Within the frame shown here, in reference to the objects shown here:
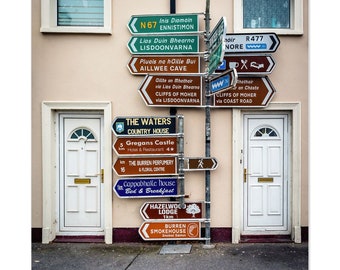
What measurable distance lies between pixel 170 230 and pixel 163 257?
560 millimetres

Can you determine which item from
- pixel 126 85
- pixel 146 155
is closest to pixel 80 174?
pixel 146 155

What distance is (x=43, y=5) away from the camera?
20.3ft

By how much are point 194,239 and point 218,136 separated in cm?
182

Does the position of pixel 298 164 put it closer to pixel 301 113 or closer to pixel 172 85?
pixel 301 113

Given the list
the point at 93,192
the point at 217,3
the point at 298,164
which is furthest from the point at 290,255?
the point at 217,3

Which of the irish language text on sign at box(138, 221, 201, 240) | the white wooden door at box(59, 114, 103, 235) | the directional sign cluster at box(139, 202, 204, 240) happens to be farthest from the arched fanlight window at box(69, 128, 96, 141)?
the irish language text on sign at box(138, 221, 201, 240)

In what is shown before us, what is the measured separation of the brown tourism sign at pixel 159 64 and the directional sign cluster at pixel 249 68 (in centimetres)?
62

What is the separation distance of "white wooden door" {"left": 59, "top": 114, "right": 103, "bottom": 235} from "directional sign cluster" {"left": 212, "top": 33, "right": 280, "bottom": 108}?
229cm

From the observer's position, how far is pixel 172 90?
6137 mm

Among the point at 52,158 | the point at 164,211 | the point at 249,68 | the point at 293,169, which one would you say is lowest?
the point at 164,211

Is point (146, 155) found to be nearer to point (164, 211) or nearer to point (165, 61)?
point (164, 211)

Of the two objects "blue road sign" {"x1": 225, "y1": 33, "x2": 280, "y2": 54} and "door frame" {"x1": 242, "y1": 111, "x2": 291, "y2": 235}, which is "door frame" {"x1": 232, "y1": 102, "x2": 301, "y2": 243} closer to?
"door frame" {"x1": 242, "y1": 111, "x2": 291, "y2": 235}

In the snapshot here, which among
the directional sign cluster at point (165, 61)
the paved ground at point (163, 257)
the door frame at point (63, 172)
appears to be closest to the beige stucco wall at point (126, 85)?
the directional sign cluster at point (165, 61)

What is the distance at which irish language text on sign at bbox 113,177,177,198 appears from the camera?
611cm
